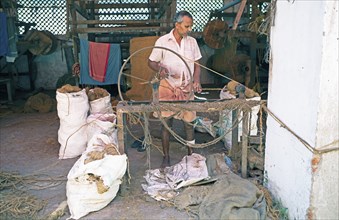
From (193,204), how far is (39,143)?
309 centimetres

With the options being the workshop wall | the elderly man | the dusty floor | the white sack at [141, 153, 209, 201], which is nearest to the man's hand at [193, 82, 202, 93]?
the elderly man

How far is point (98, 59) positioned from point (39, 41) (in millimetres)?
2271

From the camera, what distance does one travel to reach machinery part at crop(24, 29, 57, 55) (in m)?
8.62

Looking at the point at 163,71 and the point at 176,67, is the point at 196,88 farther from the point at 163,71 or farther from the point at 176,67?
the point at 163,71

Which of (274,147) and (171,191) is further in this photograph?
(171,191)

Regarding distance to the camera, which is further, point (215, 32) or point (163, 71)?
point (215, 32)

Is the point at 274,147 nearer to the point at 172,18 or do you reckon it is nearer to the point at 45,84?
the point at 172,18

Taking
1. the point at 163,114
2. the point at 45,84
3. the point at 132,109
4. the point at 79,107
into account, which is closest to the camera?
the point at 132,109

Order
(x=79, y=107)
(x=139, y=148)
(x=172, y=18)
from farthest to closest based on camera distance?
(x=172, y=18)
(x=139, y=148)
(x=79, y=107)

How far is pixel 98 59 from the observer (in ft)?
24.0

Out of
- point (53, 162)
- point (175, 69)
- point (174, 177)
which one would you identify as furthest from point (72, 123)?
point (174, 177)

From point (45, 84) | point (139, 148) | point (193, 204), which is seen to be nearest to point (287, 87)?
point (193, 204)

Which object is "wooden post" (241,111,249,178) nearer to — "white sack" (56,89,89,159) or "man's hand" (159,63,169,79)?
"man's hand" (159,63,169,79)

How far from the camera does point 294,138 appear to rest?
312 centimetres
